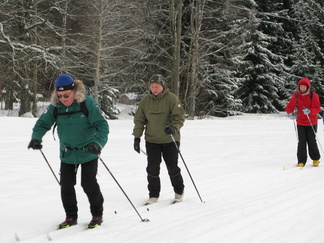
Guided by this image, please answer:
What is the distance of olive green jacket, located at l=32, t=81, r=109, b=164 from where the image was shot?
13.4 feet

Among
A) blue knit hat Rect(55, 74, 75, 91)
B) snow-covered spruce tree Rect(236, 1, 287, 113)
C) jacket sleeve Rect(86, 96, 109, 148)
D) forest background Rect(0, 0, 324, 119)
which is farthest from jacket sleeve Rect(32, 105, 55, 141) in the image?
snow-covered spruce tree Rect(236, 1, 287, 113)

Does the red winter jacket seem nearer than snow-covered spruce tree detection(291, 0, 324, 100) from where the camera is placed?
Yes

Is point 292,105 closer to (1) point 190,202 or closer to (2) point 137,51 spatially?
(1) point 190,202

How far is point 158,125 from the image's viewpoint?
5293mm

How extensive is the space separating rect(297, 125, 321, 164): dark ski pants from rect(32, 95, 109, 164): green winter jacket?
5.57 meters

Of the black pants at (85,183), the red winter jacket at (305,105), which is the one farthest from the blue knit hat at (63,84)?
the red winter jacket at (305,105)

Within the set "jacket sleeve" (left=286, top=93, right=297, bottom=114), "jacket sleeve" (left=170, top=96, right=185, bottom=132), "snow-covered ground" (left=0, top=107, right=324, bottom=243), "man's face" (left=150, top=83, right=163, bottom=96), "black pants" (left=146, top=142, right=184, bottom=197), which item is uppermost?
"man's face" (left=150, top=83, right=163, bottom=96)

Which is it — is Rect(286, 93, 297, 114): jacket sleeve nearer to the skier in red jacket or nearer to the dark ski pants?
the skier in red jacket

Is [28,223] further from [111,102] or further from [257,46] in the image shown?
[257,46]

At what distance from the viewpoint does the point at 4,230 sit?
14.3ft

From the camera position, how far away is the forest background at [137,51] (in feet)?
65.5

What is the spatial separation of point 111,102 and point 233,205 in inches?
799

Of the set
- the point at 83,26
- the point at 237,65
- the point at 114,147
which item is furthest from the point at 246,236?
the point at 237,65

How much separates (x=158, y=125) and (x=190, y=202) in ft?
3.75
